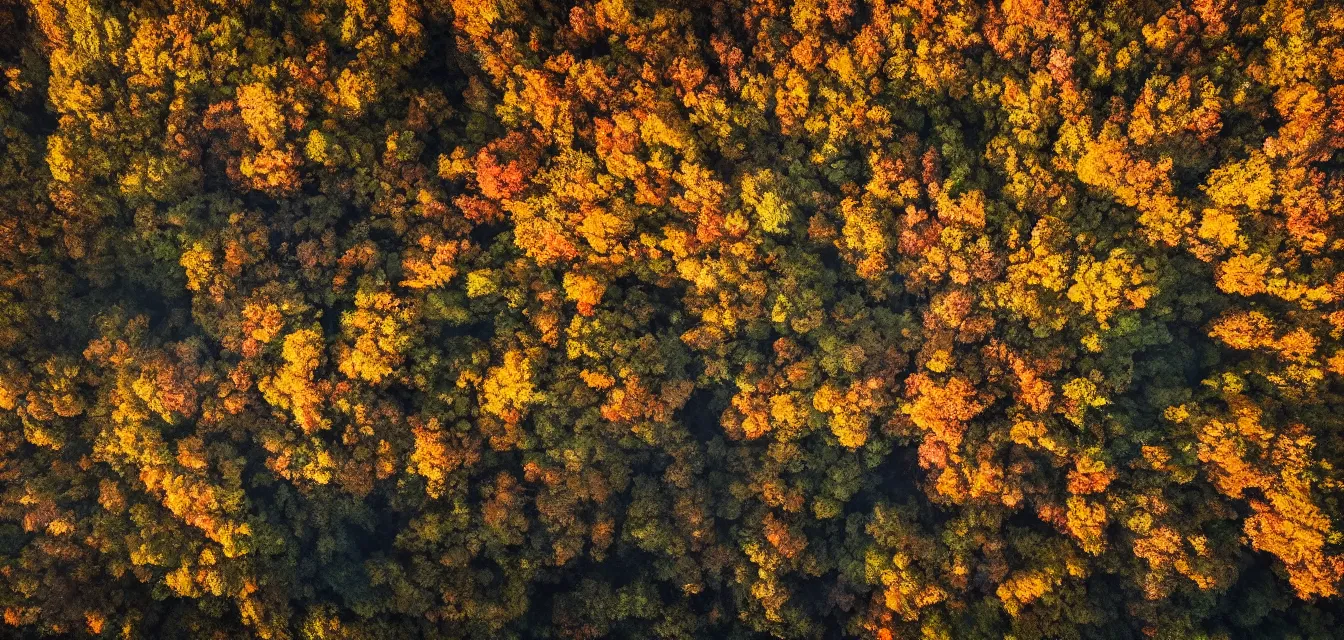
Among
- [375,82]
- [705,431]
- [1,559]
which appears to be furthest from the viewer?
[705,431]

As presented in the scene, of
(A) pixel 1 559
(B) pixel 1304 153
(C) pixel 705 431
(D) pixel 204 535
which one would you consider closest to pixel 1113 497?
(B) pixel 1304 153

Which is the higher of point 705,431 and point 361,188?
point 361,188

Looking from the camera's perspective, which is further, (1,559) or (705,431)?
(705,431)

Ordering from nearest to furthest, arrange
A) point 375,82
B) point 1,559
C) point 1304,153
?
point 1304,153 → point 1,559 → point 375,82

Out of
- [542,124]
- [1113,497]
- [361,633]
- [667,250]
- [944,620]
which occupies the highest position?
[542,124]

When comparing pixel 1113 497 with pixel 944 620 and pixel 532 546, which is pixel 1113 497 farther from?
pixel 532 546

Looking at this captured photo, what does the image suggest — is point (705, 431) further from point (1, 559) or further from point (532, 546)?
point (1, 559)

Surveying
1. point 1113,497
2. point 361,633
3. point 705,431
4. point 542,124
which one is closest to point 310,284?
point 542,124
